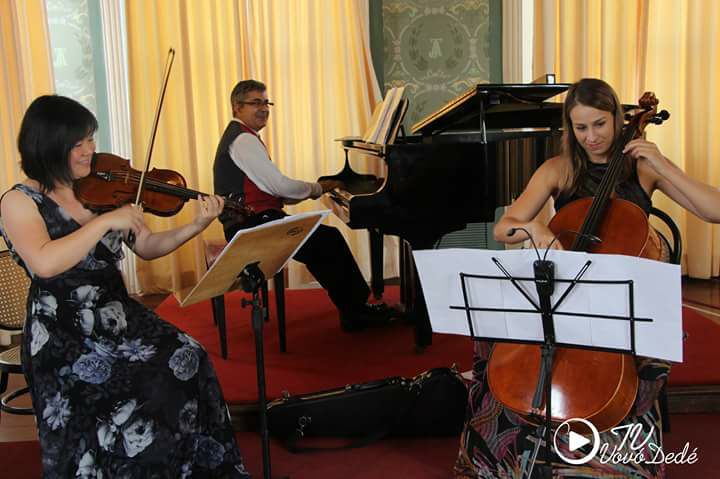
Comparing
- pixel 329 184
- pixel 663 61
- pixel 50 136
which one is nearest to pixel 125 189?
pixel 50 136

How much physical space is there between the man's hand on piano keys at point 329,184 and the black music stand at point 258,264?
5.22 feet

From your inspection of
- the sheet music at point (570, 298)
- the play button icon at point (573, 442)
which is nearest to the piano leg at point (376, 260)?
the play button icon at point (573, 442)

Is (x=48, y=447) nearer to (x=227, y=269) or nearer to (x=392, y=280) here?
(x=227, y=269)

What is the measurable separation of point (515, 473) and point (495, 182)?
1.42 metres

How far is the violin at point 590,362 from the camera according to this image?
5.27 feet

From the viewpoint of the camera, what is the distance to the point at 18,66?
457cm

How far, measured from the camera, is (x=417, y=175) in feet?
9.57

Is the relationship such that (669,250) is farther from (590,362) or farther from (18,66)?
(18,66)

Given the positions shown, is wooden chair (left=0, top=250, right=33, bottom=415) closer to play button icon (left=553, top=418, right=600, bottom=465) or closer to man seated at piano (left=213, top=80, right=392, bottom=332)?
man seated at piano (left=213, top=80, right=392, bottom=332)

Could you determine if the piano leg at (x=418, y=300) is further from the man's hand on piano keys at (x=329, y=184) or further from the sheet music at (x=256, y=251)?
the sheet music at (x=256, y=251)

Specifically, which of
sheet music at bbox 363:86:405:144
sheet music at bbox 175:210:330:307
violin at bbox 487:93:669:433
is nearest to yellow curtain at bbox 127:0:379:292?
sheet music at bbox 363:86:405:144

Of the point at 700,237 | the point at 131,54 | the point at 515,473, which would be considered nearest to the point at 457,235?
the point at 700,237

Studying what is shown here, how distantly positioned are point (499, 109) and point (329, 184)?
3.12ft

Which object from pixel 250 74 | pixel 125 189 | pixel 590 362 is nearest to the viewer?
pixel 590 362
